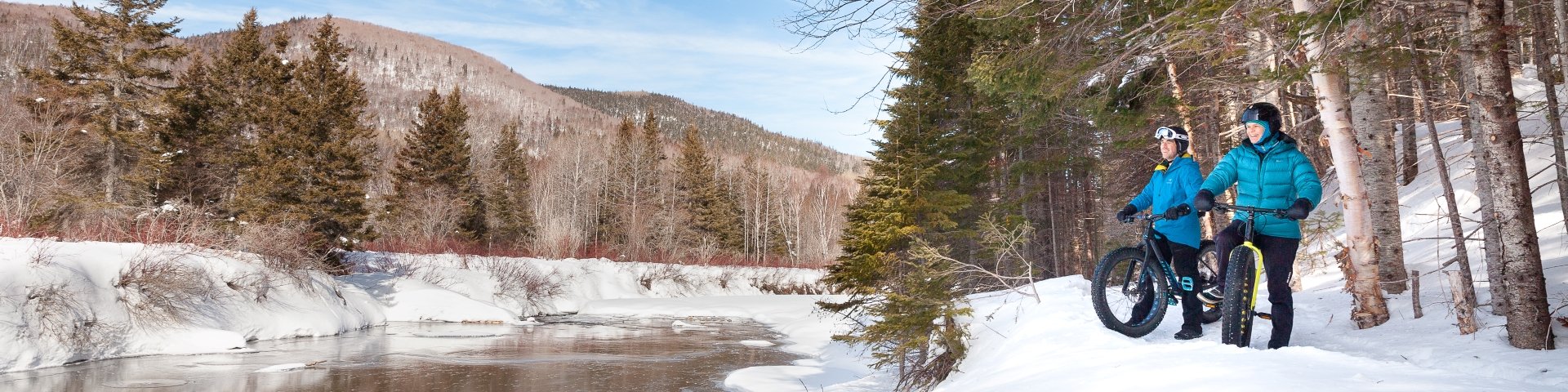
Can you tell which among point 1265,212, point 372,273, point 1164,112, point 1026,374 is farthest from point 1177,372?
point 372,273

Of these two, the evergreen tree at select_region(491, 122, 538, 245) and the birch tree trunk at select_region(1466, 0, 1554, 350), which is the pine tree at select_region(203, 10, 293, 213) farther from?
the birch tree trunk at select_region(1466, 0, 1554, 350)

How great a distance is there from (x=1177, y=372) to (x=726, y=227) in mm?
45990

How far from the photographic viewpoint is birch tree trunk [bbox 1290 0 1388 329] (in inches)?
205

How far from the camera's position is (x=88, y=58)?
24.8 m

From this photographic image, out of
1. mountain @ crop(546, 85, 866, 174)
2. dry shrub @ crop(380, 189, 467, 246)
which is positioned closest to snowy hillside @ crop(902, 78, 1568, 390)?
dry shrub @ crop(380, 189, 467, 246)

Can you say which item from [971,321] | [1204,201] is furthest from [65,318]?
[1204,201]

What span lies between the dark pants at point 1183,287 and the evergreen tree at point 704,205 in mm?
42306

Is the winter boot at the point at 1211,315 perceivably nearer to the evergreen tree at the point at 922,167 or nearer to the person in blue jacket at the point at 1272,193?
the person in blue jacket at the point at 1272,193

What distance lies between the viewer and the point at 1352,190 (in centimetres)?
530

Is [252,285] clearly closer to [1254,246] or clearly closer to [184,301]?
[184,301]

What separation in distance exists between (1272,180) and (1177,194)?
0.64 metres

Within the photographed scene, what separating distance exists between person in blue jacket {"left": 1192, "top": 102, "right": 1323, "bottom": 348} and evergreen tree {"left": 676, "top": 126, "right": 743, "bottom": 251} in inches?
1689

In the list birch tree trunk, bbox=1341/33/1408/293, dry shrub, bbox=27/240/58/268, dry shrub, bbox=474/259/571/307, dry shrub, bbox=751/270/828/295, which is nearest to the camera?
birch tree trunk, bbox=1341/33/1408/293

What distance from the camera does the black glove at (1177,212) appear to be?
15.1 feet
